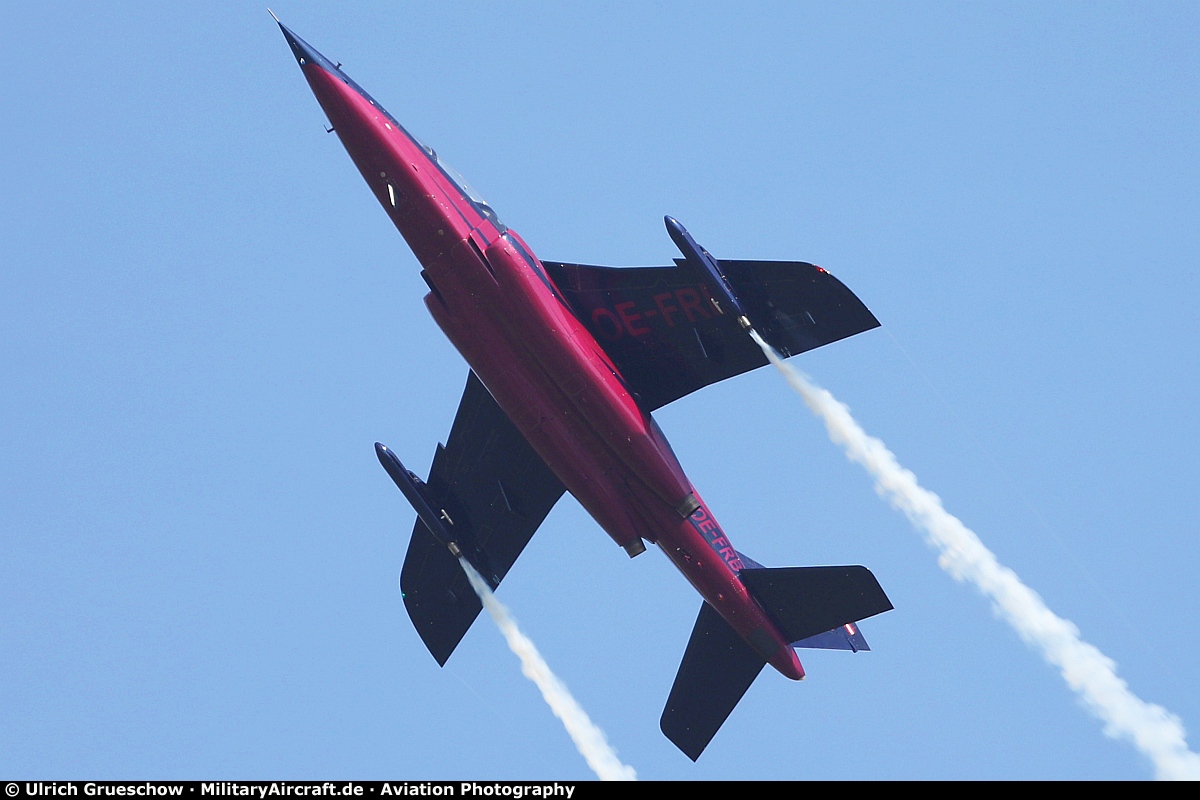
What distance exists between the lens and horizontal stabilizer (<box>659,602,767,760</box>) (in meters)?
30.8

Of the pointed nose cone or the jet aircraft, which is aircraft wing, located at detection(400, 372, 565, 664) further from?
the pointed nose cone

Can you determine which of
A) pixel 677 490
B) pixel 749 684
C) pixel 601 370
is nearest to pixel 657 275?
pixel 601 370

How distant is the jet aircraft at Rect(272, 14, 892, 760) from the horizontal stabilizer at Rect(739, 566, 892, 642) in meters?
0.03

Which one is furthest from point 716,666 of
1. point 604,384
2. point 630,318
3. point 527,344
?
point 527,344

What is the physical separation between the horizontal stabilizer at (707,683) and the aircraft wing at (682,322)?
18.7 feet

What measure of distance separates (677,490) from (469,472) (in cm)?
610

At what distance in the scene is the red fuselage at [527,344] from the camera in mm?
25438

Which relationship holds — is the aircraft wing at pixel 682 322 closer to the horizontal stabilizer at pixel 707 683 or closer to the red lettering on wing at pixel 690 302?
the red lettering on wing at pixel 690 302

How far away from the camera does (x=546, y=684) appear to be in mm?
31094

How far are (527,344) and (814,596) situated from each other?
8.15 m

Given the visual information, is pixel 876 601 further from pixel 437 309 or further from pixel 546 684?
pixel 437 309
